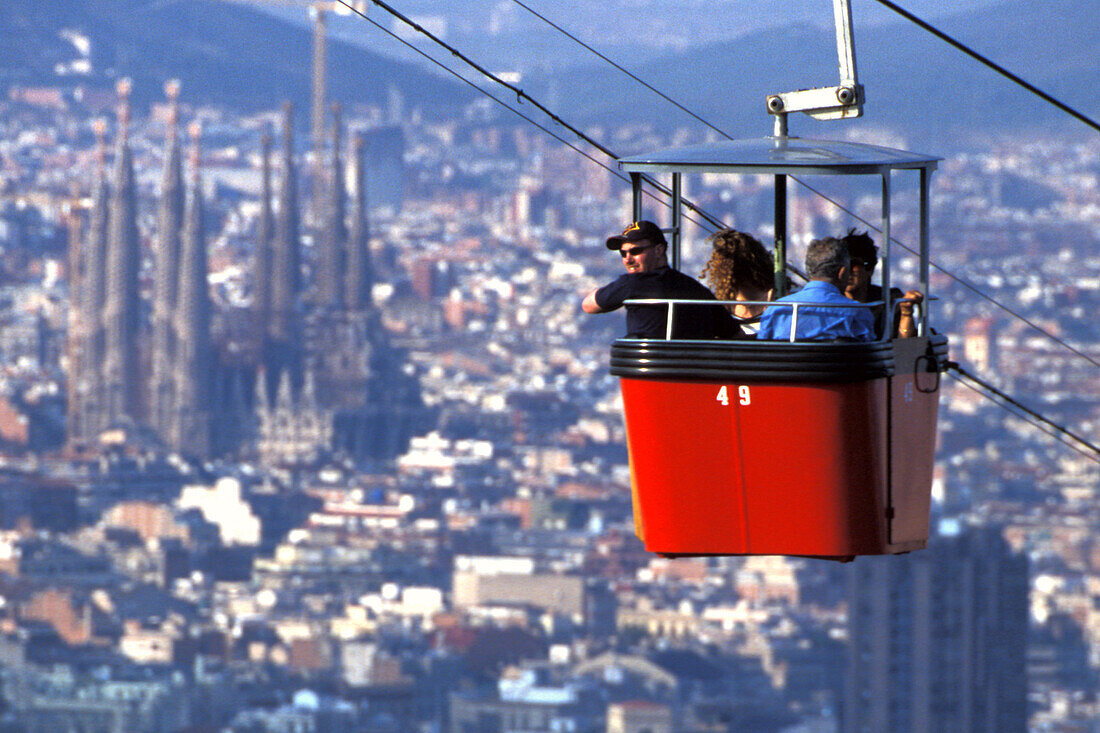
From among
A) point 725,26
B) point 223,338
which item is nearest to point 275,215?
point 223,338

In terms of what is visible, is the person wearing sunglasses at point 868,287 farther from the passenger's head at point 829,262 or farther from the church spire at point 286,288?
the church spire at point 286,288

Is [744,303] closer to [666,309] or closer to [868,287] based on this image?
[666,309]

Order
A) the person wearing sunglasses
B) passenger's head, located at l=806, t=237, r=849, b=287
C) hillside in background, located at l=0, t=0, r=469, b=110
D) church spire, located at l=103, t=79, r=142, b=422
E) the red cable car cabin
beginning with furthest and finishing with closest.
Result: hillside in background, located at l=0, t=0, r=469, b=110
church spire, located at l=103, t=79, r=142, b=422
the person wearing sunglasses
passenger's head, located at l=806, t=237, r=849, b=287
the red cable car cabin

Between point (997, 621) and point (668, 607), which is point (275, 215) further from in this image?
point (997, 621)

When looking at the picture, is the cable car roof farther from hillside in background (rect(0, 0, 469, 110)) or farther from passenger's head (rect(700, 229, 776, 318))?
hillside in background (rect(0, 0, 469, 110))

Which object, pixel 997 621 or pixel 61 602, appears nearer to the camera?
pixel 997 621

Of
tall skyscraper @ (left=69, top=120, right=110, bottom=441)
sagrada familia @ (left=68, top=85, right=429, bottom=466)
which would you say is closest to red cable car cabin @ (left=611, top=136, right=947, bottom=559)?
sagrada familia @ (left=68, top=85, right=429, bottom=466)

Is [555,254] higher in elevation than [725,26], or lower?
lower
